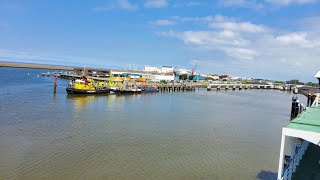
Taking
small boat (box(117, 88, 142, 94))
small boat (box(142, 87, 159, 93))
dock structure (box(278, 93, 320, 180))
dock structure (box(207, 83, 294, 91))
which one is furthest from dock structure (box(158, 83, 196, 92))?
dock structure (box(278, 93, 320, 180))

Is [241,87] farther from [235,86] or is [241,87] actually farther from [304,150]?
[304,150]

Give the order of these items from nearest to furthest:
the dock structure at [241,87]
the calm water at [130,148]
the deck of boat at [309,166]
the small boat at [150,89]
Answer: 1. the deck of boat at [309,166]
2. the calm water at [130,148]
3. the small boat at [150,89]
4. the dock structure at [241,87]

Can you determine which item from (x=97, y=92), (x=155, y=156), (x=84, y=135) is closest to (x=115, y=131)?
(x=84, y=135)

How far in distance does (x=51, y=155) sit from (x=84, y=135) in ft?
14.5

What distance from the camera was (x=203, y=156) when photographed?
15.0m

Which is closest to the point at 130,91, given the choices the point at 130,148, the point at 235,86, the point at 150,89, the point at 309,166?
the point at 150,89

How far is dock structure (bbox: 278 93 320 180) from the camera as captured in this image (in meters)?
7.39

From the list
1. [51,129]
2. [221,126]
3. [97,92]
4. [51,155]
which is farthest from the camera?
[97,92]

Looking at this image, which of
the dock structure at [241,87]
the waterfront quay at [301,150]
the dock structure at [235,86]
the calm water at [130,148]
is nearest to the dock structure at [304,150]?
the waterfront quay at [301,150]

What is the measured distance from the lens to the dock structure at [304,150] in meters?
7.39

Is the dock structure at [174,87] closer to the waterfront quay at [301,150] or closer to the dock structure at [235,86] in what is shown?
the dock structure at [235,86]

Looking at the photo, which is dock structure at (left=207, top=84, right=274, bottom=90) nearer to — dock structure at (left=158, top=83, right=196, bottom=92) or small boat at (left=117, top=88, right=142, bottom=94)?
dock structure at (left=158, top=83, right=196, bottom=92)

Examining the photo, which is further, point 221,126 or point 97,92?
point 97,92

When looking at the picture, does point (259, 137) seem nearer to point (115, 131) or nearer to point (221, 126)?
point (221, 126)
